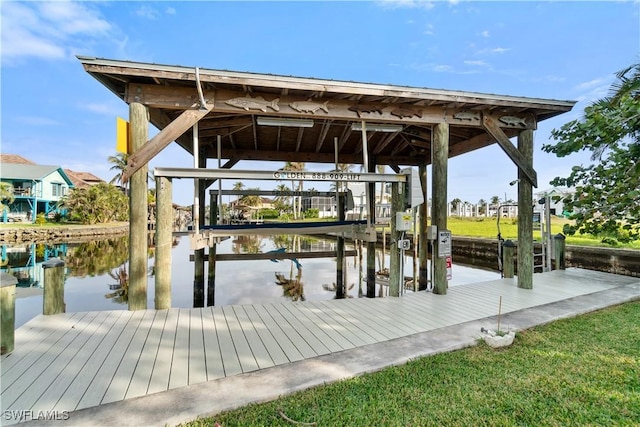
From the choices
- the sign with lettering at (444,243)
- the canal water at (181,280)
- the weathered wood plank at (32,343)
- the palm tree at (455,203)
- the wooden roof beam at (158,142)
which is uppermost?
the palm tree at (455,203)

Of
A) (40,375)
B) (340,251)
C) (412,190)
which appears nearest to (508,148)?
(412,190)

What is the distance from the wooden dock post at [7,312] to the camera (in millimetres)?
2645

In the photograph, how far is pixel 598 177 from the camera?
4.47 metres

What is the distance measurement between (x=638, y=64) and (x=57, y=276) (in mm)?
11348

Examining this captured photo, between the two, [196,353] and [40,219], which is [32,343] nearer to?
[196,353]

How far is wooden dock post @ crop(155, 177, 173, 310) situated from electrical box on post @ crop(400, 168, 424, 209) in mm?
3678

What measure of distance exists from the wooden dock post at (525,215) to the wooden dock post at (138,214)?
6257 millimetres

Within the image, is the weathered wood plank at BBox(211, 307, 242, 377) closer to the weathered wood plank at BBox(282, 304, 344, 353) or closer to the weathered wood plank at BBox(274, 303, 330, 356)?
the weathered wood plank at BBox(274, 303, 330, 356)

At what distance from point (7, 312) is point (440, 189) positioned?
5.63 m

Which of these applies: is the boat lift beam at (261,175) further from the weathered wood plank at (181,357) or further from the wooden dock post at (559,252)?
the wooden dock post at (559,252)

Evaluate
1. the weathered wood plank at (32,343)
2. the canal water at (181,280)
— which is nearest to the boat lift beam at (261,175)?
the weathered wood plank at (32,343)

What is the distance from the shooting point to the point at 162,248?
4020 millimetres

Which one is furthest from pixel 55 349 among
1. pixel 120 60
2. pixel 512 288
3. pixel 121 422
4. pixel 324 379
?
pixel 512 288

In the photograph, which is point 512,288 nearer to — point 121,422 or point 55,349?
point 121,422
